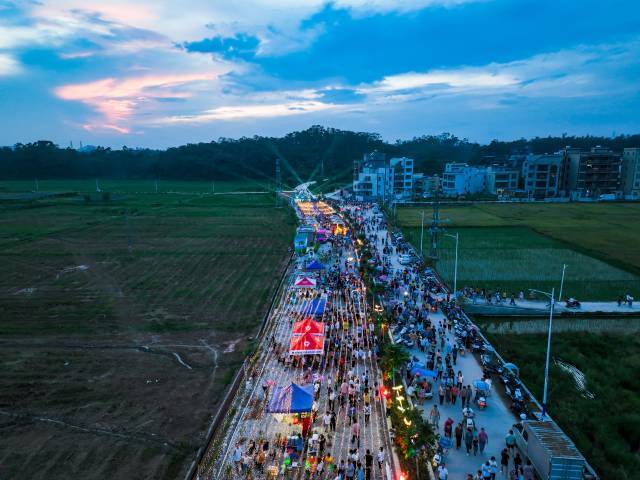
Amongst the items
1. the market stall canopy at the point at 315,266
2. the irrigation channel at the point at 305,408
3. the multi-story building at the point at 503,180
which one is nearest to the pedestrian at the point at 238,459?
the irrigation channel at the point at 305,408

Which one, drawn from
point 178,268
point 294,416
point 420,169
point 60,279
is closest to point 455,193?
point 420,169

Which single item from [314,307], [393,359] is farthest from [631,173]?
[393,359]

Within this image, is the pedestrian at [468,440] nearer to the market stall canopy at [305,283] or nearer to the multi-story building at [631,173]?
the market stall canopy at [305,283]

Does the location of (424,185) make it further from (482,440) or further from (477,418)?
(482,440)

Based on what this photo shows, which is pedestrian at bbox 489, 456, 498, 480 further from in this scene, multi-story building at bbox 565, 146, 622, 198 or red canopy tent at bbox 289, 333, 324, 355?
multi-story building at bbox 565, 146, 622, 198

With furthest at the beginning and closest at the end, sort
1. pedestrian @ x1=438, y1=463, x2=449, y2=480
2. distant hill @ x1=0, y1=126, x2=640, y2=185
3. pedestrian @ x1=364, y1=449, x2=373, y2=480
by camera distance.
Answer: distant hill @ x1=0, y1=126, x2=640, y2=185 → pedestrian @ x1=364, y1=449, x2=373, y2=480 → pedestrian @ x1=438, y1=463, x2=449, y2=480

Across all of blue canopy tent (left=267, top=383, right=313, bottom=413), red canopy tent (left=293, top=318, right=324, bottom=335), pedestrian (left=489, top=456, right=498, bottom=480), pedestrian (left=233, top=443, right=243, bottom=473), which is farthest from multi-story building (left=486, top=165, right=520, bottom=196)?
pedestrian (left=233, top=443, right=243, bottom=473)
